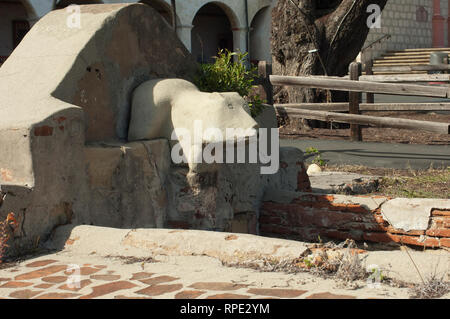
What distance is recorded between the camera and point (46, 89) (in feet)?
14.1

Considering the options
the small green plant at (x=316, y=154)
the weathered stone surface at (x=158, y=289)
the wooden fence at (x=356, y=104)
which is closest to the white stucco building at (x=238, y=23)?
the wooden fence at (x=356, y=104)

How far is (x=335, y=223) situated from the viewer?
5.42 meters

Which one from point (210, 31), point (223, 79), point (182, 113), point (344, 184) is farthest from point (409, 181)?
point (210, 31)

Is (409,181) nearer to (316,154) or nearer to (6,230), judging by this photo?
(316,154)

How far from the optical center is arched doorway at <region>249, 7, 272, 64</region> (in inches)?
927

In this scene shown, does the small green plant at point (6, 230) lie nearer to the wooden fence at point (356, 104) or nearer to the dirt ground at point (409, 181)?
the dirt ground at point (409, 181)

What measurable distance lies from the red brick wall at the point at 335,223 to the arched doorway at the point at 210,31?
19.0 meters

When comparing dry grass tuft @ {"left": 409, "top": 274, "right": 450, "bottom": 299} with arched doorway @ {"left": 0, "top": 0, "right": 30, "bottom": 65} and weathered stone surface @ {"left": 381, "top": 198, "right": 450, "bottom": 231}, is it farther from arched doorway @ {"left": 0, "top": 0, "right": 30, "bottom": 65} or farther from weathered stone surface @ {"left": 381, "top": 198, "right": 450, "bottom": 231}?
arched doorway @ {"left": 0, "top": 0, "right": 30, "bottom": 65}

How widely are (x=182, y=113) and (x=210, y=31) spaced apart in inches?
808

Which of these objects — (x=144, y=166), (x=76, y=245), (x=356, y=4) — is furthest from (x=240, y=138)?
(x=356, y=4)

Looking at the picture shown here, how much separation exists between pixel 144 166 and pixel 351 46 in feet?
25.8

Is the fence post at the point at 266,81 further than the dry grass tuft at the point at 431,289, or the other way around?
the fence post at the point at 266,81

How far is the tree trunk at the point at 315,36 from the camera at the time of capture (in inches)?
444
